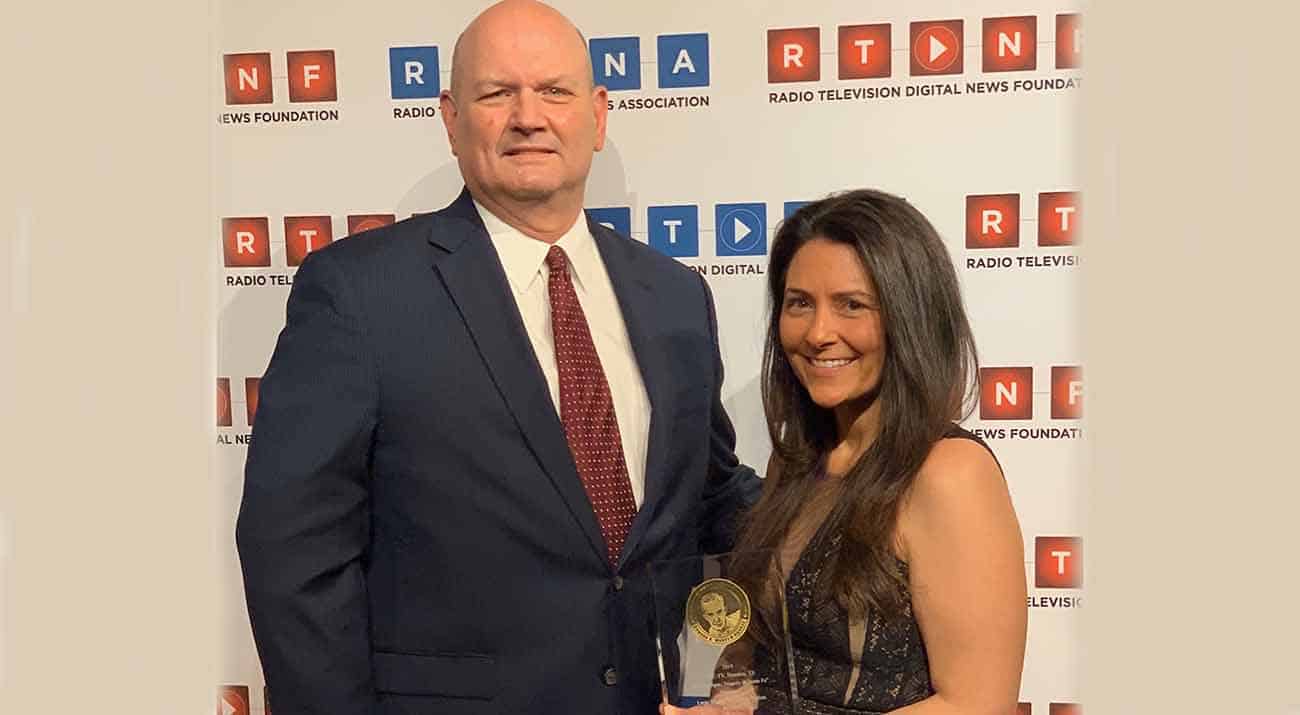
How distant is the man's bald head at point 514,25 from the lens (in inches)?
81.4

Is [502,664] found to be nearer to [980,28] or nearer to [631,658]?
[631,658]

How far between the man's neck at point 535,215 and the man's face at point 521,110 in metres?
0.01

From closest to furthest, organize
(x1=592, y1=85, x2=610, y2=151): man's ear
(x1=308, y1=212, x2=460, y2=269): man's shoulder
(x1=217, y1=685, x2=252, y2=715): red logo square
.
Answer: (x1=308, y1=212, x2=460, y2=269): man's shoulder < (x1=592, y1=85, x2=610, y2=151): man's ear < (x1=217, y1=685, x2=252, y2=715): red logo square

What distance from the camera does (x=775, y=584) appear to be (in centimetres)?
178

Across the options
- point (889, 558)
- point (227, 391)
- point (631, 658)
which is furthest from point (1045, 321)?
point (227, 391)

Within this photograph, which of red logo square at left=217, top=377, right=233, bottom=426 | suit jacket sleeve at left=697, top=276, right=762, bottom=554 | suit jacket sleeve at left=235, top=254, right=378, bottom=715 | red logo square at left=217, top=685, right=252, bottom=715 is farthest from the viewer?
red logo square at left=217, top=685, right=252, bottom=715

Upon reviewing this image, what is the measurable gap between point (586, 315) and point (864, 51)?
1.08m

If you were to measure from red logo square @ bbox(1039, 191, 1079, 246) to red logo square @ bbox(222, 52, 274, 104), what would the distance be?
6.46ft

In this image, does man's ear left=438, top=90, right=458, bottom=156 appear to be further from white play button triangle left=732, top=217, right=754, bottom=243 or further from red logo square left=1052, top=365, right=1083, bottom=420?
A: red logo square left=1052, top=365, right=1083, bottom=420

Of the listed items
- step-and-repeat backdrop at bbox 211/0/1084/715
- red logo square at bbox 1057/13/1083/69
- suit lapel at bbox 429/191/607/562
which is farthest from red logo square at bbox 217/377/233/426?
red logo square at bbox 1057/13/1083/69

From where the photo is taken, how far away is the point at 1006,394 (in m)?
2.76

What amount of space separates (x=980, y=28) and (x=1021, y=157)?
1.07 ft

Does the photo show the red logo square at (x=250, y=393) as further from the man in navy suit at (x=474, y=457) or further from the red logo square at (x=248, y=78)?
the man in navy suit at (x=474, y=457)

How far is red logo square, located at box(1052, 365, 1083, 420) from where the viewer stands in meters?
2.72
